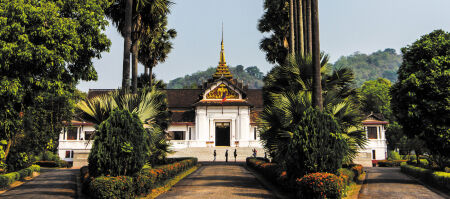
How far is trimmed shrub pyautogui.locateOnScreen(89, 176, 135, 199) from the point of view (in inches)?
551

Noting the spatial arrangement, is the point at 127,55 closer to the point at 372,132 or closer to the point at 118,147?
the point at 118,147

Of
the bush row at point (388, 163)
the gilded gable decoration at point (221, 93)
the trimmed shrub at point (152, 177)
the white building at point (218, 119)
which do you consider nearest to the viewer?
the trimmed shrub at point (152, 177)

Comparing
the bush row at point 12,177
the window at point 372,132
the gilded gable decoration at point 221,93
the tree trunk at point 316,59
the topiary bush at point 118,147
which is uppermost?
the gilded gable decoration at point 221,93

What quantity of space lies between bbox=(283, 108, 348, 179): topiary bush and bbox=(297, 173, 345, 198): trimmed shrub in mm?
582

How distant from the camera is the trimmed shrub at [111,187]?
14.0m

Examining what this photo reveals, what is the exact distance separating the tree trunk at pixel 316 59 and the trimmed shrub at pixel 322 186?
2.99m

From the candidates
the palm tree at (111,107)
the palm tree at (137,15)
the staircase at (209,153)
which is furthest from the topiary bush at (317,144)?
the staircase at (209,153)

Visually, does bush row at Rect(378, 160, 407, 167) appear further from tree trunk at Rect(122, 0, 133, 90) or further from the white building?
tree trunk at Rect(122, 0, 133, 90)

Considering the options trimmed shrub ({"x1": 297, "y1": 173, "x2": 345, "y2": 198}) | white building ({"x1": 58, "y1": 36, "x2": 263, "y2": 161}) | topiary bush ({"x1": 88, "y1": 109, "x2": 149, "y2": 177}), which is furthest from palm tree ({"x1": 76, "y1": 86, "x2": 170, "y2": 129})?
white building ({"x1": 58, "y1": 36, "x2": 263, "y2": 161})

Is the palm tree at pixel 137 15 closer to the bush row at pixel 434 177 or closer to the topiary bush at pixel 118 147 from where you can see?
the topiary bush at pixel 118 147

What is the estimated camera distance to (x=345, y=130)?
17281mm

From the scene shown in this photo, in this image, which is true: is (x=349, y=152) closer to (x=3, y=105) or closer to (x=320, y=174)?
(x=320, y=174)

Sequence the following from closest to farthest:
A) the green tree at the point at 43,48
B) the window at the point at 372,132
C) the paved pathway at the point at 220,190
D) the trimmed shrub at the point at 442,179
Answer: the paved pathway at the point at 220,190, the green tree at the point at 43,48, the trimmed shrub at the point at 442,179, the window at the point at 372,132

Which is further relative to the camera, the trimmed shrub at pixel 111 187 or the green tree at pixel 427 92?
the green tree at pixel 427 92
